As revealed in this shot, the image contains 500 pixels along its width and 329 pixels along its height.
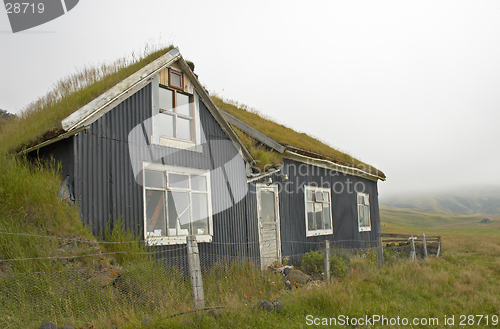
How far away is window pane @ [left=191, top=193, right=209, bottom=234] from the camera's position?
9047mm

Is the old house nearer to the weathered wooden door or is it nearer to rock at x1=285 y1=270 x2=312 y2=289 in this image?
the weathered wooden door

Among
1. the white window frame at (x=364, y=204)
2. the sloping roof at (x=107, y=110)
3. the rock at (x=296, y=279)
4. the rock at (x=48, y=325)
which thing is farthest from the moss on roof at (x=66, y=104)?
the white window frame at (x=364, y=204)

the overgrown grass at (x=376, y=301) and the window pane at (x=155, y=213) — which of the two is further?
the window pane at (x=155, y=213)

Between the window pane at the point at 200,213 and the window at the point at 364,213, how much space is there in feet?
30.9

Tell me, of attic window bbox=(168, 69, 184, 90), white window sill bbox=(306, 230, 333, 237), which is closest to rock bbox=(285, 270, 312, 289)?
white window sill bbox=(306, 230, 333, 237)

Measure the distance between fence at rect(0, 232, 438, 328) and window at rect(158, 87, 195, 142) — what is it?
267 centimetres

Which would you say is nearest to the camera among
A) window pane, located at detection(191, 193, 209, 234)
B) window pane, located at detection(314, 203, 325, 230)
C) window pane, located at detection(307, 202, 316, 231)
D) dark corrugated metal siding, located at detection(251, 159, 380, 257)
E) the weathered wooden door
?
window pane, located at detection(191, 193, 209, 234)

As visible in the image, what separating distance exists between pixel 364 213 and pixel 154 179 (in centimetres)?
1171

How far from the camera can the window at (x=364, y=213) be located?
16781 millimetres

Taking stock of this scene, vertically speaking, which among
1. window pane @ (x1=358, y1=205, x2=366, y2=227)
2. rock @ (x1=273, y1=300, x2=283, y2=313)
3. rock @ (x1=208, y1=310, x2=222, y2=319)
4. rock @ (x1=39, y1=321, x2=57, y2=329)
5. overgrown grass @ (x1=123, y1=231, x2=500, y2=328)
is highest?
window pane @ (x1=358, y1=205, x2=366, y2=227)

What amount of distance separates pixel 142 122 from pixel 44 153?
2014 mm

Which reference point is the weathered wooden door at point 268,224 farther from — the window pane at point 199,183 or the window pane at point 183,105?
the window pane at point 183,105

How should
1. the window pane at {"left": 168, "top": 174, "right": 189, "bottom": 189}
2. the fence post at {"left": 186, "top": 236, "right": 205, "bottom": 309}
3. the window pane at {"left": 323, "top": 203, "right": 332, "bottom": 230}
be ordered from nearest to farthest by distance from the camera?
the fence post at {"left": 186, "top": 236, "right": 205, "bottom": 309}, the window pane at {"left": 168, "top": 174, "right": 189, "bottom": 189}, the window pane at {"left": 323, "top": 203, "right": 332, "bottom": 230}

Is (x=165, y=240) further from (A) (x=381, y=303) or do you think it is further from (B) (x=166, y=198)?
(A) (x=381, y=303)
